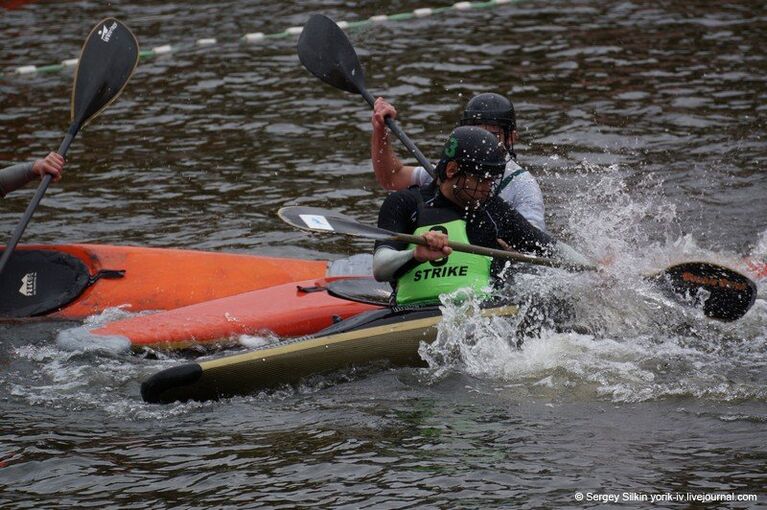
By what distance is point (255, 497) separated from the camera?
4.74 metres

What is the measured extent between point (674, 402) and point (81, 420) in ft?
8.66

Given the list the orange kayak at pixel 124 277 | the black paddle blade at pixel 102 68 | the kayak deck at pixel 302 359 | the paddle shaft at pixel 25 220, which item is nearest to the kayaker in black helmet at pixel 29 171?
the paddle shaft at pixel 25 220

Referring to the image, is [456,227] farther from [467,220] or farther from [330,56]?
[330,56]

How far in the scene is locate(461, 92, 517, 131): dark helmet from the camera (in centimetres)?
678

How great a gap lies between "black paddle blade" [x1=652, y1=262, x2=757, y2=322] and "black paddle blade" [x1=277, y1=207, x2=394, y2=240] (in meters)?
1.54

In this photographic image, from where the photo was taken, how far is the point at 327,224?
19.8 feet

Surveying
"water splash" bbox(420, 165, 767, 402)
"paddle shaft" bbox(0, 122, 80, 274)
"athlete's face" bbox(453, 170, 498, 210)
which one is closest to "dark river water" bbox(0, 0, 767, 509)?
"water splash" bbox(420, 165, 767, 402)

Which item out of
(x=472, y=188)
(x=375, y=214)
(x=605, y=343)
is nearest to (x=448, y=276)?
(x=472, y=188)

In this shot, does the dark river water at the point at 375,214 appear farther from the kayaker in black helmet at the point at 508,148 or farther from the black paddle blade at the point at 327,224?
the black paddle blade at the point at 327,224

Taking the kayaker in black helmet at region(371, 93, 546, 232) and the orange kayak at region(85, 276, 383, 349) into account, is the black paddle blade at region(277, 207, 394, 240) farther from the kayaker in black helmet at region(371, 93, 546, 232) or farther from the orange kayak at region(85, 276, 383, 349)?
the kayaker in black helmet at region(371, 93, 546, 232)

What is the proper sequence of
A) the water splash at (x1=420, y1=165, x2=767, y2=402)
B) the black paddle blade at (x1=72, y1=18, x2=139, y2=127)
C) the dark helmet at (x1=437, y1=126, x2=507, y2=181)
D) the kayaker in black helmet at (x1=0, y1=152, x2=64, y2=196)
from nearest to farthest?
the water splash at (x1=420, y1=165, x2=767, y2=402) < the dark helmet at (x1=437, y1=126, x2=507, y2=181) < the kayaker in black helmet at (x1=0, y1=152, x2=64, y2=196) < the black paddle blade at (x1=72, y1=18, x2=139, y2=127)

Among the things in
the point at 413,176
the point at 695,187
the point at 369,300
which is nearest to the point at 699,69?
the point at 695,187

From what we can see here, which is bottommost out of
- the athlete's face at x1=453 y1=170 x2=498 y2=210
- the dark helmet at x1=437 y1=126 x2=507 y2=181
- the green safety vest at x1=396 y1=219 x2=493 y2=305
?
the green safety vest at x1=396 y1=219 x2=493 y2=305

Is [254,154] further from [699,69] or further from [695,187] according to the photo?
[699,69]
